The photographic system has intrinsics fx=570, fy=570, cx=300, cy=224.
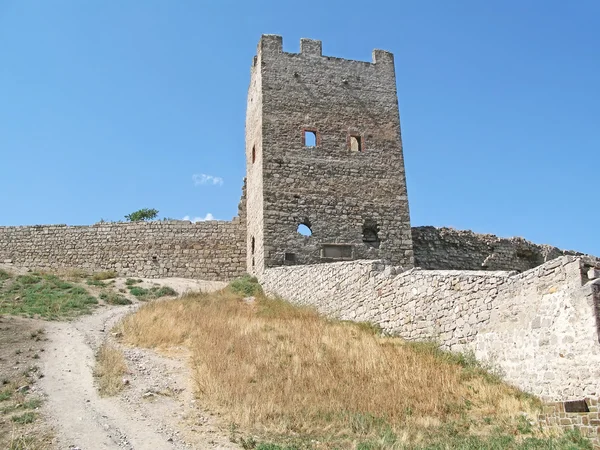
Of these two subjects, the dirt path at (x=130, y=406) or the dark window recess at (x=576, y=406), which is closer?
the dirt path at (x=130, y=406)

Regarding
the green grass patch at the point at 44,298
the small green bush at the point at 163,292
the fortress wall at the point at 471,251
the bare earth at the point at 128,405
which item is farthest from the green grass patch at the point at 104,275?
the fortress wall at the point at 471,251

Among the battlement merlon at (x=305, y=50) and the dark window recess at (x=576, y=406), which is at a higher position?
the battlement merlon at (x=305, y=50)

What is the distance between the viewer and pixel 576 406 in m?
7.23

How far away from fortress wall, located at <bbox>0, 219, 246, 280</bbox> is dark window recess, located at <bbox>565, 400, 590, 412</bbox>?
1438cm

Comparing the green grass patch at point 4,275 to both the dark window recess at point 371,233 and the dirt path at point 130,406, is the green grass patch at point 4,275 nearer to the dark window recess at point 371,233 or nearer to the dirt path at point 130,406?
the dirt path at point 130,406

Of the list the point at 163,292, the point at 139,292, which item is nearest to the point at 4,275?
the point at 139,292

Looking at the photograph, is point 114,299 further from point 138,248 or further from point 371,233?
point 371,233

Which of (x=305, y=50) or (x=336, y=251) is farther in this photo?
(x=305, y=50)

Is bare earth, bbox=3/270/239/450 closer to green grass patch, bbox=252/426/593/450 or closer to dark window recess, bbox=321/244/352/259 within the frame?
green grass patch, bbox=252/426/593/450

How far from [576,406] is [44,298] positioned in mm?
13874

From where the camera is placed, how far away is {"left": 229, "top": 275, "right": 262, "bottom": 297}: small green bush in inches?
679

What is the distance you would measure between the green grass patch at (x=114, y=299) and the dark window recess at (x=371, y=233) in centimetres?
745

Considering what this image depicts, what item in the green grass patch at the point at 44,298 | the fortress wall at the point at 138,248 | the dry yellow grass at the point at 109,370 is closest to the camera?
the dry yellow grass at the point at 109,370

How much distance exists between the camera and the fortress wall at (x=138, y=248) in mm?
20672
